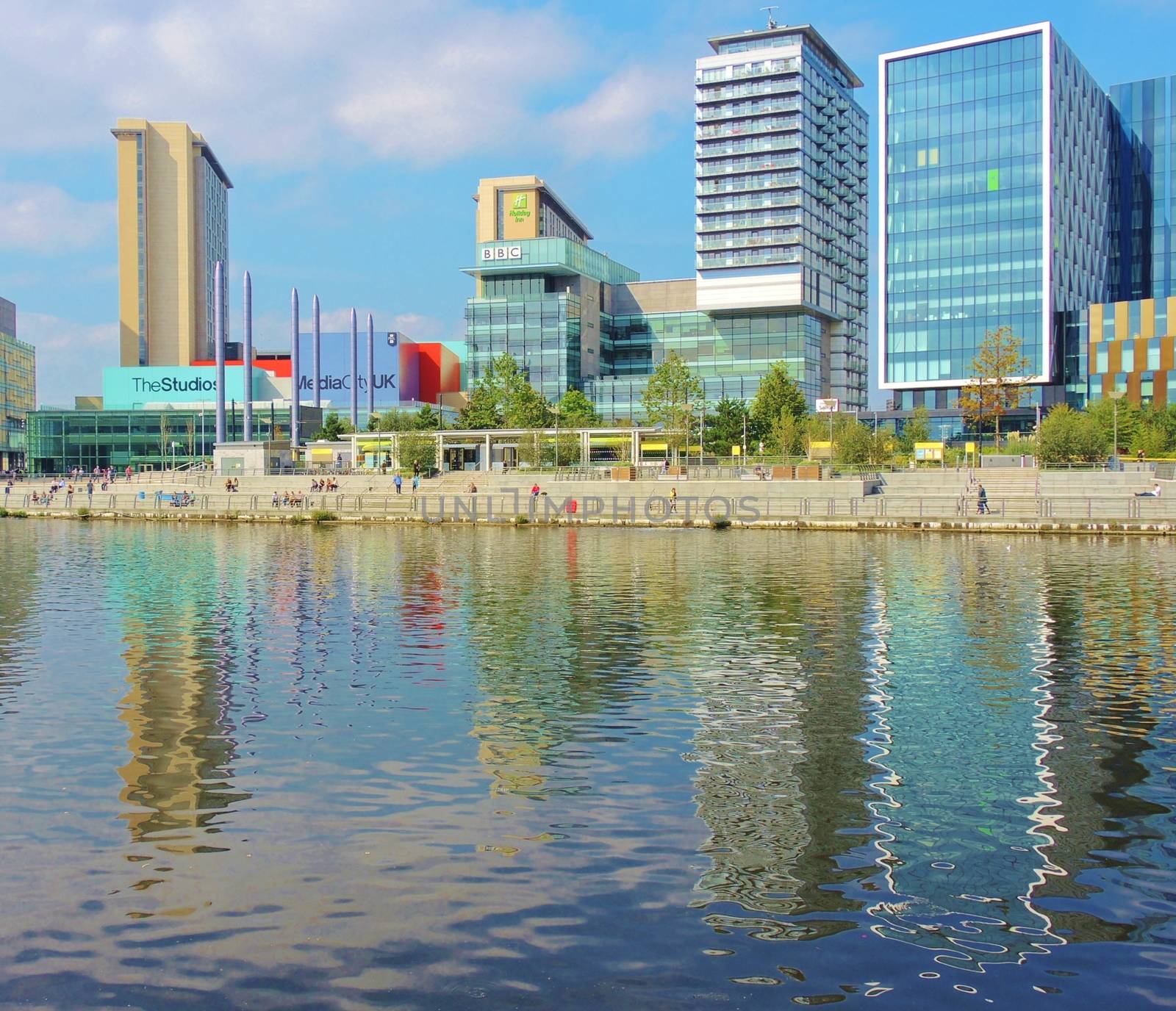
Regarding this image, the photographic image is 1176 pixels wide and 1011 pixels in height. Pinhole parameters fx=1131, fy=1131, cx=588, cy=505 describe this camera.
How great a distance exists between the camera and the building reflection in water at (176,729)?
38.2 feet

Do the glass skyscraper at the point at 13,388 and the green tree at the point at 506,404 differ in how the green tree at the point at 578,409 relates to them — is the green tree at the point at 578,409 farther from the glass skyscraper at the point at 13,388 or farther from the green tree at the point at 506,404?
the glass skyscraper at the point at 13,388

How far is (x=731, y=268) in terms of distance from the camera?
14800 centimetres

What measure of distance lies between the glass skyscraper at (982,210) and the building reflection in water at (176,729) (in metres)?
111

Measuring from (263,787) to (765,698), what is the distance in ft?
26.5

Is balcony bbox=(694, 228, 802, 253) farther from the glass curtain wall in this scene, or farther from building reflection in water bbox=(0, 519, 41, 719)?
building reflection in water bbox=(0, 519, 41, 719)

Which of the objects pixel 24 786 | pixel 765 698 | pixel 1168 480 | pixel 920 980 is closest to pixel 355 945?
pixel 920 980

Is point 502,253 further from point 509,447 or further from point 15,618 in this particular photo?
point 15,618

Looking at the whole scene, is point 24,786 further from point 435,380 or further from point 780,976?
point 435,380

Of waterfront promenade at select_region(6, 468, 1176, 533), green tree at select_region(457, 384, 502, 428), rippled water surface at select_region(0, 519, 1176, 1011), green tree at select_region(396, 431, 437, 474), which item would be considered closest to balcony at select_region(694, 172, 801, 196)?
green tree at select_region(457, 384, 502, 428)

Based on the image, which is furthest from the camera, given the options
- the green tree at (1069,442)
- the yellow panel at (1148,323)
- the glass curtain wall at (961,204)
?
the glass curtain wall at (961,204)

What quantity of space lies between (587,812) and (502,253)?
141954 mm

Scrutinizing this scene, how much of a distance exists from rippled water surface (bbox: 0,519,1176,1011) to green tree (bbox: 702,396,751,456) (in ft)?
247

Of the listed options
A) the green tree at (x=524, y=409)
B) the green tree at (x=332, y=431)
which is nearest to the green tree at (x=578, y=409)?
the green tree at (x=524, y=409)

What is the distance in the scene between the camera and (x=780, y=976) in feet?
27.7
